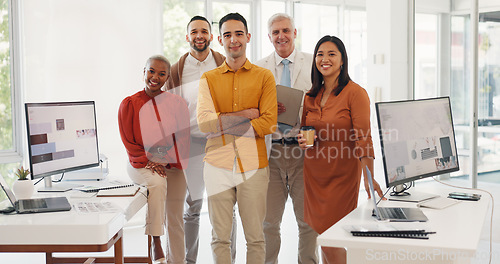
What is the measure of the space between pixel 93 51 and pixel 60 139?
7.04 ft

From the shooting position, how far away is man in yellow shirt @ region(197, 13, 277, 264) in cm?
276

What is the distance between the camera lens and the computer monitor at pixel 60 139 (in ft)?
8.96

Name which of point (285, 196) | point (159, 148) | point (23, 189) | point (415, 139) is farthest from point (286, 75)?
point (23, 189)

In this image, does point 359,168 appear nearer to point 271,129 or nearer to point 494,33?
point 271,129

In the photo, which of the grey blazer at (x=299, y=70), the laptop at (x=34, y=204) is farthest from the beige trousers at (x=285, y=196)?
the laptop at (x=34, y=204)

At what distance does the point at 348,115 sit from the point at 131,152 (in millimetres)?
1324

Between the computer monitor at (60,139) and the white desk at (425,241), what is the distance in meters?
1.64

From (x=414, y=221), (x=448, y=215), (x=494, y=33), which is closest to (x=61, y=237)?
(x=414, y=221)

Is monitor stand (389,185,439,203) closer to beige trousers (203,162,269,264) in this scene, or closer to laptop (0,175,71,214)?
beige trousers (203,162,269,264)

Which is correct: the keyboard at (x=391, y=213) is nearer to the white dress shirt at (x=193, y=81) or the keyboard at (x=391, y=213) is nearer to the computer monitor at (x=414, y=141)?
the computer monitor at (x=414, y=141)

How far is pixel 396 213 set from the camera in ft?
7.26

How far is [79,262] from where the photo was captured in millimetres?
3564

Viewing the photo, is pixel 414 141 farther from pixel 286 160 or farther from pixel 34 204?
pixel 34 204

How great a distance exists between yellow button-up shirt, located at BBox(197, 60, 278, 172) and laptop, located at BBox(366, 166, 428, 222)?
0.74 m
